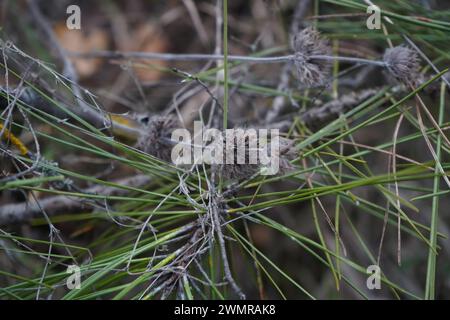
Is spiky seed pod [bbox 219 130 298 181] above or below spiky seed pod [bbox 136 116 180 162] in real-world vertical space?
below

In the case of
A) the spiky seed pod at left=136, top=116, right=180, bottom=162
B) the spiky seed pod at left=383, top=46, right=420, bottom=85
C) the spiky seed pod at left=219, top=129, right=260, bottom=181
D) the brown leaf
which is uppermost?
the brown leaf

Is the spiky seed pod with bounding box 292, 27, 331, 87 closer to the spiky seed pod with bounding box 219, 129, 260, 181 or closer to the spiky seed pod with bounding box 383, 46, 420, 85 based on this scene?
the spiky seed pod with bounding box 383, 46, 420, 85

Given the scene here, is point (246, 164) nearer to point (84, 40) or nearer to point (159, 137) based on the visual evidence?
point (159, 137)

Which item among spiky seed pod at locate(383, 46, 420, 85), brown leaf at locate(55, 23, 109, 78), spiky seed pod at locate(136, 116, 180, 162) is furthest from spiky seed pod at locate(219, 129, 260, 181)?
brown leaf at locate(55, 23, 109, 78)

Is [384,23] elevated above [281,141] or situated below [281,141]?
above

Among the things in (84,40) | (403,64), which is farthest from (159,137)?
(84,40)
